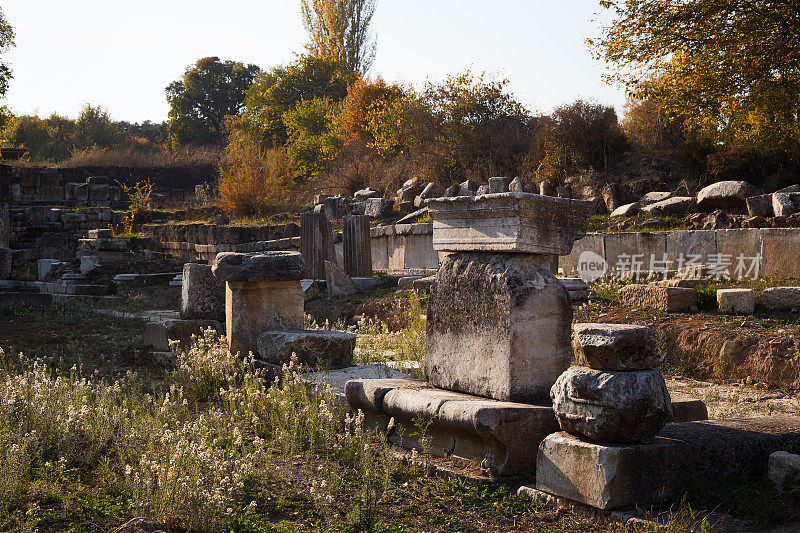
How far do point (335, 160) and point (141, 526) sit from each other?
82.0 feet

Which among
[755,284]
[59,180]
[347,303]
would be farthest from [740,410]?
[59,180]

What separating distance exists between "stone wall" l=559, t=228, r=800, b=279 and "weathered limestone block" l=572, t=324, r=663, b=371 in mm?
8520

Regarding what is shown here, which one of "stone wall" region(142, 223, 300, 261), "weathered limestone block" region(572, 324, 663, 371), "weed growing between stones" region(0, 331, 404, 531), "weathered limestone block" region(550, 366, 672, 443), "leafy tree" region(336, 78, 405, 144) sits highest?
"leafy tree" region(336, 78, 405, 144)

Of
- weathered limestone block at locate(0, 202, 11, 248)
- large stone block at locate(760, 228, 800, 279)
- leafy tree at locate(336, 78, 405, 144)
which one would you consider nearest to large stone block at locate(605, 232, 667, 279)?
large stone block at locate(760, 228, 800, 279)

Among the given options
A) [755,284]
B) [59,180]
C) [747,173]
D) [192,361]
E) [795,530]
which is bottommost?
[795,530]

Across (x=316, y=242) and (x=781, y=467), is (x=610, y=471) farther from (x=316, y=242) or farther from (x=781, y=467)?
(x=316, y=242)

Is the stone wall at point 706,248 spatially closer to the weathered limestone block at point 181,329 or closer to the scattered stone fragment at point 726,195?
the scattered stone fragment at point 726,195

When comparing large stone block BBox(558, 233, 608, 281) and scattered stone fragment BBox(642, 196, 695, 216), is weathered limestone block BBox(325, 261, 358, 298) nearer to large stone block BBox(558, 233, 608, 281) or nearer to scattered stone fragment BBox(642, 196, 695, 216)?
large stone block BBox(558, 233, 608, 281)

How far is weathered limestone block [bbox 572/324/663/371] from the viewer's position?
3850mm

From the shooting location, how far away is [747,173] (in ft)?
51.9

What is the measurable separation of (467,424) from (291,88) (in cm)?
3802

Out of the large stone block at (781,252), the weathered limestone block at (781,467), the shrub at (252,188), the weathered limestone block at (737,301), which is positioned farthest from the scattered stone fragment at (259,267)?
the shrub at (252,188)

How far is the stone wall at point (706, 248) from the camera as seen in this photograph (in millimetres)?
11266

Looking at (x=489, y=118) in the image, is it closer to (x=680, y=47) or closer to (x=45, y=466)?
(x=680, y=47)
